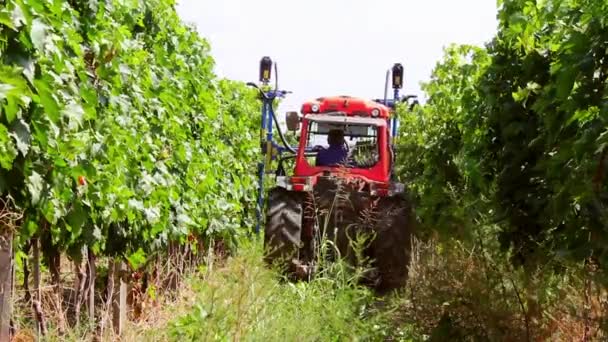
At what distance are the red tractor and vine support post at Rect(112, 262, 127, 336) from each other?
1.47 metres

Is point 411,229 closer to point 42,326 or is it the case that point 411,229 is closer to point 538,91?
point 538,91

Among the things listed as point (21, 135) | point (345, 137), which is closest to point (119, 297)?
point (21, 135)

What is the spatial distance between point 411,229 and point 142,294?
2.99 metres

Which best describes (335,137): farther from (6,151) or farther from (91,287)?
(6,151)

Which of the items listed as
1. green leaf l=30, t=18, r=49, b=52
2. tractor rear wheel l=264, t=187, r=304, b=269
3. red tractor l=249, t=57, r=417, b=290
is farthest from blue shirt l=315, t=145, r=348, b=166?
green leaf l=30, t=18, r=49, b=52

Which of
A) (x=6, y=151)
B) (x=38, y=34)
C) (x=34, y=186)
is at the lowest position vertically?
(x=34, y=186)

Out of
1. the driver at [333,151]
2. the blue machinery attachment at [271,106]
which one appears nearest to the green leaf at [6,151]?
the driver at [333,151]

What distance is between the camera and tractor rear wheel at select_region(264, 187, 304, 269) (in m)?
8.54

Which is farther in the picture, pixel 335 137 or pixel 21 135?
pixel 335 137

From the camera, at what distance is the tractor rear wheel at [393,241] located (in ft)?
28.1

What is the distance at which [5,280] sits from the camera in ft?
12.5

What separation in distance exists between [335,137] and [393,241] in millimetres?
1692

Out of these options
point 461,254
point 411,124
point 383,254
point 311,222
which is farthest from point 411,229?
point 411,124

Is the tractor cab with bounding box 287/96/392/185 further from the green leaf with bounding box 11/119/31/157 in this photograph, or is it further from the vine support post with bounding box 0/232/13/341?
→ the green leaf with bounding box 11/119/31/157
